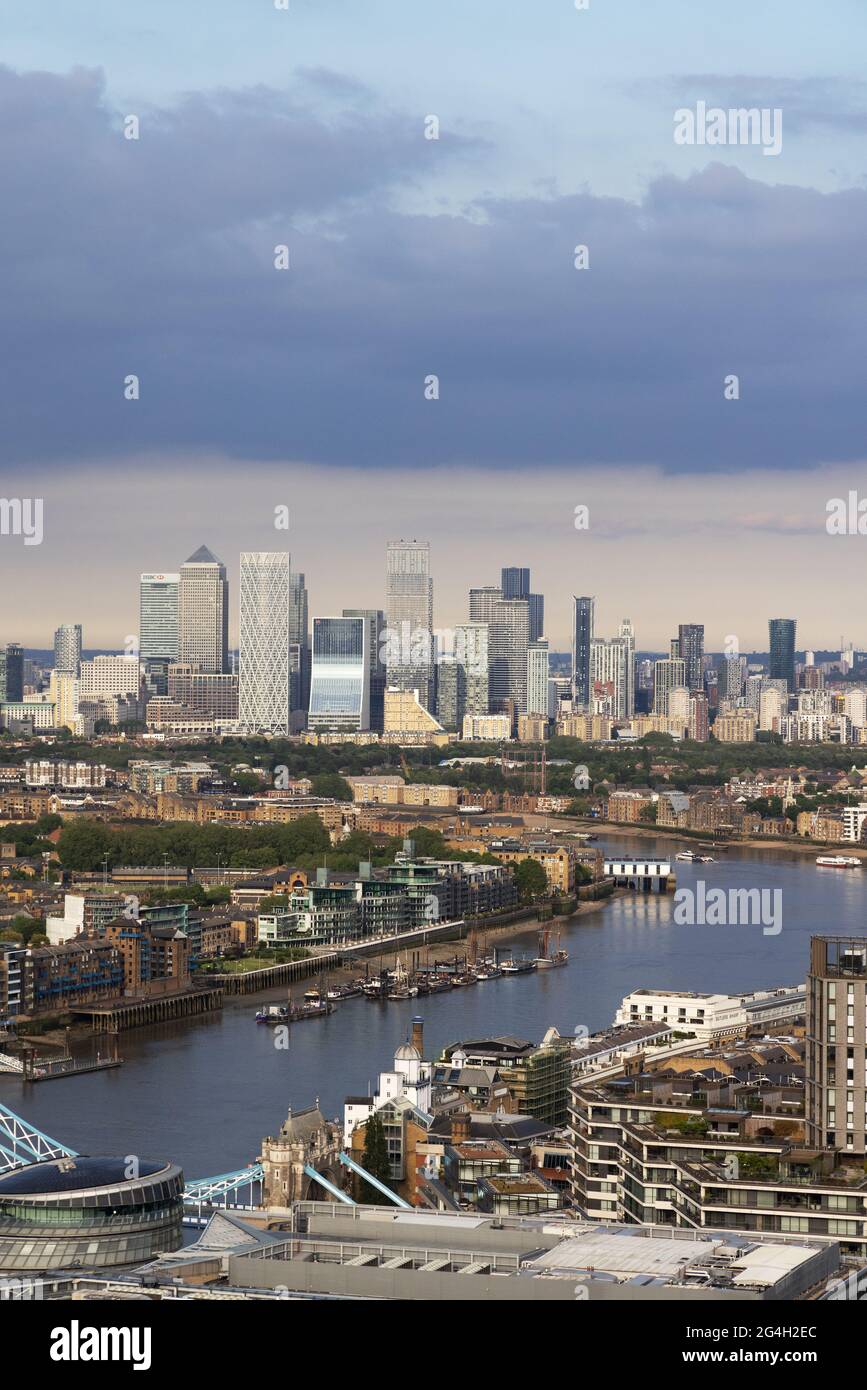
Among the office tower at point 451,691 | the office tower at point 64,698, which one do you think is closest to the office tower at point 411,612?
the office tower at point 451,691

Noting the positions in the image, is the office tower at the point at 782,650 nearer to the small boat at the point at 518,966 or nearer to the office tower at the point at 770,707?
the office tower at the point at 770,707

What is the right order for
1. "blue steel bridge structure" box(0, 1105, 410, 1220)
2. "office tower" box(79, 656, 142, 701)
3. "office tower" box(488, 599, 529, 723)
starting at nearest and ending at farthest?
"blue steel bridge structure" box(0, 1105, 410, 1220) < "office tower" box(79, 656, 142, 701) < "office tower" box(488, 599, 529, 723)

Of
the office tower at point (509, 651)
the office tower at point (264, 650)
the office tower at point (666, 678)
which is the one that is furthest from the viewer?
the office tower at point (509, 651)

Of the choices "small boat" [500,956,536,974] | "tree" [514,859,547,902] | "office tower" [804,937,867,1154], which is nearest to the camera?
"office tower" [804,937,867,1154]

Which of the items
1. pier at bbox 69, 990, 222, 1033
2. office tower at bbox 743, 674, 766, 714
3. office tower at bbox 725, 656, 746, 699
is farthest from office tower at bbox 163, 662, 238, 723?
pier at bbox 69, 990, 222, 1033

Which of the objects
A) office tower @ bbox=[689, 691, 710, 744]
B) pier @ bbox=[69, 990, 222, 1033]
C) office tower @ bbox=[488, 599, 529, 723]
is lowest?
pier @ bbox=[69, 990, 222, 1033]

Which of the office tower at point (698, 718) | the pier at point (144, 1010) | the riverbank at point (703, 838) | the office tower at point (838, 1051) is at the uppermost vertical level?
the office tower at point (698, 718)

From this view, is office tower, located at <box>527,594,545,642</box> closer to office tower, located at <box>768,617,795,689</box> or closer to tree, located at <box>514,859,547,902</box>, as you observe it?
office tower, located at <box>768,617,795,689</box>
